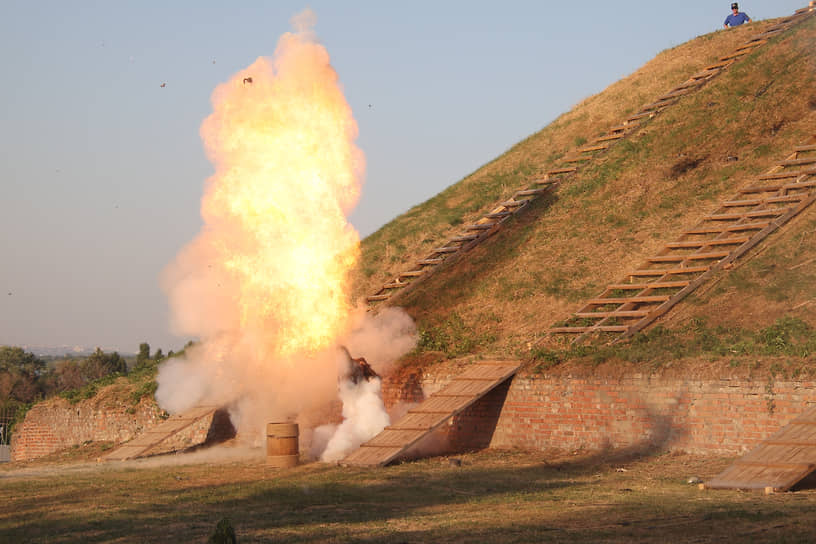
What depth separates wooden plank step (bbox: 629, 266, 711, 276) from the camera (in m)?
22.4

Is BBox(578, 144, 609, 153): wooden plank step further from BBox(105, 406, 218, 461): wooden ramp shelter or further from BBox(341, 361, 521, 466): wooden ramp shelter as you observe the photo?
BBox(105, 406, 218, 461): wooden ramp shelter

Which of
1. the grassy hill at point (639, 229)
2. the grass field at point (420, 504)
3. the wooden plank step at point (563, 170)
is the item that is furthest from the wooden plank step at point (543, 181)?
the grass field at point (420, 504)

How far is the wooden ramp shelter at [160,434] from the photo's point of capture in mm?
25094

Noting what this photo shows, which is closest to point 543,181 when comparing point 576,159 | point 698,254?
point 576,159

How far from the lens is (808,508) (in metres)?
11.7

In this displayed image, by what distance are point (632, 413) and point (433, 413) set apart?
425 cm

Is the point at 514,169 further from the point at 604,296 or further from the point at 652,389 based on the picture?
the point at 652,389

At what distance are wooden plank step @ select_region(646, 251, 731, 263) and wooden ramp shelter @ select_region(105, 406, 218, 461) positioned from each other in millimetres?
12928

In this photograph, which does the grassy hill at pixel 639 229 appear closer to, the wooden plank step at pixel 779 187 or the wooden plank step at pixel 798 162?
the wooden plank step at pixel 798 162

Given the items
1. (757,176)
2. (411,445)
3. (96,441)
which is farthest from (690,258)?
(96,441)

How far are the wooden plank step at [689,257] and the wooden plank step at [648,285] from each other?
112 cm

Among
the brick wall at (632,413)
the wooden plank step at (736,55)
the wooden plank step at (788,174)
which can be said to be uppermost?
the wooden plank step at (736,55)

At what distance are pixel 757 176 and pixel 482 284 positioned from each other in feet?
28.2

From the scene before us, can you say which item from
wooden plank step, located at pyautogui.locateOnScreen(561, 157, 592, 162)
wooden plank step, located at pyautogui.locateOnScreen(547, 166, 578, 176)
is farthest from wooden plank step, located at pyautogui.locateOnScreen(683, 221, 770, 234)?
wooden plank step, located at pyautogui.locateOnScreen(561, 157, 592, 162)
